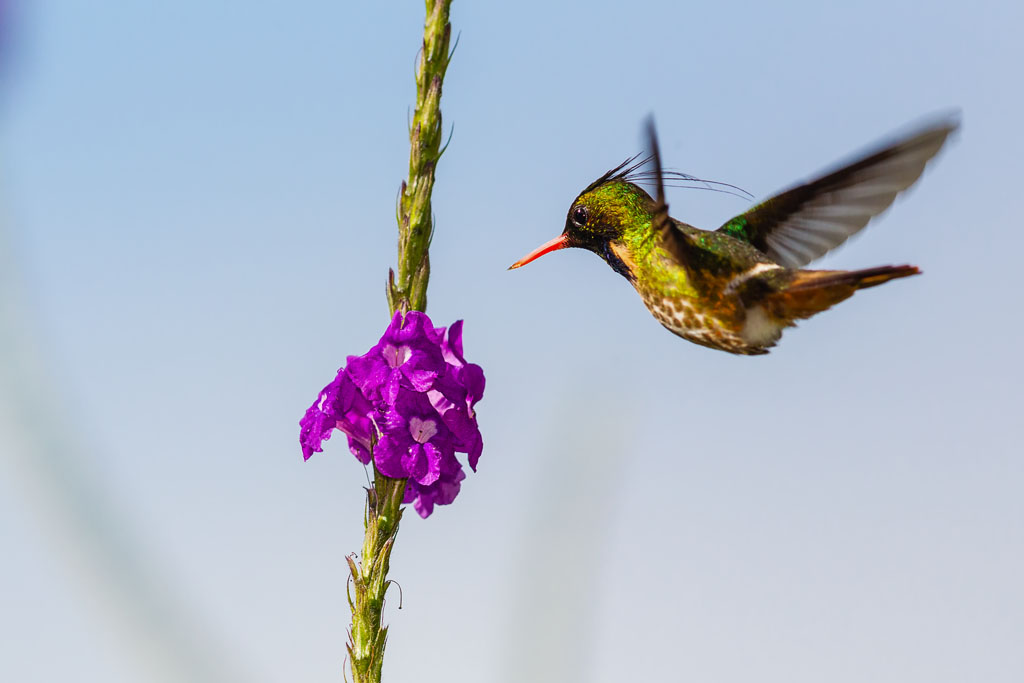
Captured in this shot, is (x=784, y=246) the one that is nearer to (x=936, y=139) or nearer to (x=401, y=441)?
(x=936, y=139)

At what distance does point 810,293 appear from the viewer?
7.89 feet

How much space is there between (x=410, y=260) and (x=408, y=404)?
0.38m

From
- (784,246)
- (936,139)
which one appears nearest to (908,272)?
Result: (936,139)

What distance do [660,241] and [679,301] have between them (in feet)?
0.60

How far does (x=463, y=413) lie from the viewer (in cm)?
229

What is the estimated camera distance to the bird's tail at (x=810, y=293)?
2.33 metres

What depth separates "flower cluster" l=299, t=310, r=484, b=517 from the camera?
2.19m

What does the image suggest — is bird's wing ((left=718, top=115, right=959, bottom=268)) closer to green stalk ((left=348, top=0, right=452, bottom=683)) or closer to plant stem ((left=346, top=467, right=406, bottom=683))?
green stalk ((left=348, top=0, right=452, bottom=683))

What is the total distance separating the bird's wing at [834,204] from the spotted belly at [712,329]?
42cm

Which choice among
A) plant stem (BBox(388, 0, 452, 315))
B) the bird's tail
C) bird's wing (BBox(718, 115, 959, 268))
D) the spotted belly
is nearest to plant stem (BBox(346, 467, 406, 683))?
plant stem (BBox(388, 0, 452, 315))

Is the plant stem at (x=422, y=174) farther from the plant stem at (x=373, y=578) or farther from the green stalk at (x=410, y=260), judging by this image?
the plant stem at (x=373, y=578)

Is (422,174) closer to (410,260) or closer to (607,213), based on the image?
(410,260)

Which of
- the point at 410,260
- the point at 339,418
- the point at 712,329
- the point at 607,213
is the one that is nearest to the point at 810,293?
the point at 712,329

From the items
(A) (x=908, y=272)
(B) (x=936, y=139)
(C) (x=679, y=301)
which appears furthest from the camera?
(C) (x=679, y=301)
